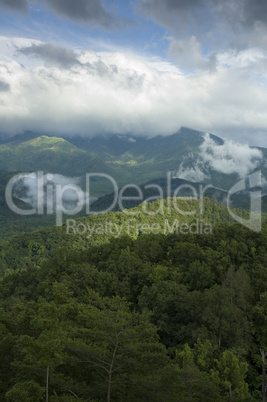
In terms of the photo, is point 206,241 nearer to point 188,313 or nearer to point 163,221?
point 188,313

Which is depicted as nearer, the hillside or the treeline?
the treeline

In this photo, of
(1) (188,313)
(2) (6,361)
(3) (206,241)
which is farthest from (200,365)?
(3) (206,241)

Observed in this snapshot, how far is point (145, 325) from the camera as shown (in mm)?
21453

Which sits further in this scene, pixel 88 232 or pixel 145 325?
pixel 88 232

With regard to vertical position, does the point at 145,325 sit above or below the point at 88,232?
above

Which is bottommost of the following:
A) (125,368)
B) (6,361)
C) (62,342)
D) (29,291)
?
(29,291)

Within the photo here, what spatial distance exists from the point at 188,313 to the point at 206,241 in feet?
88.8

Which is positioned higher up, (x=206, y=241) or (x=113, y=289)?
(x=206, y=241)

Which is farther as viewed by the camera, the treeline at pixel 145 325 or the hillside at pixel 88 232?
the hillside at pixel 88 232

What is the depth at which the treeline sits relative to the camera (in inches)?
742

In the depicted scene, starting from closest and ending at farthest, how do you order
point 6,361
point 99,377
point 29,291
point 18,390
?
point 18,390, point 99,377, point 6,361, point 29,291

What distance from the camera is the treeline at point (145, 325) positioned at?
1884 centimetres

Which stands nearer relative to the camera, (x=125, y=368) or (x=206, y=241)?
(x=125, y=368)

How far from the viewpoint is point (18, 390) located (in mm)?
17094
